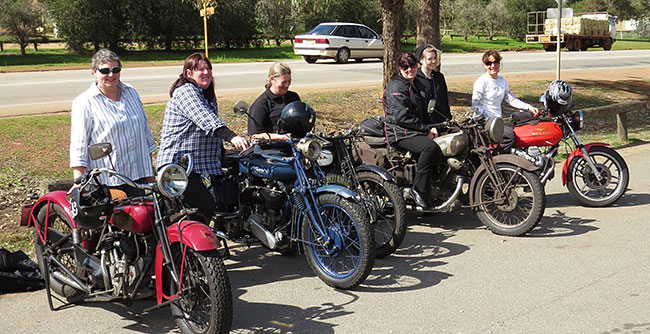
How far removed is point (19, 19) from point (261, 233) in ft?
111

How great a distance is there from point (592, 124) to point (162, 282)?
42.9 feet

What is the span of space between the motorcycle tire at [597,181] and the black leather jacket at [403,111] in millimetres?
1954

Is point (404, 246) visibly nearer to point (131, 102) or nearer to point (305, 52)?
point (131, 102)

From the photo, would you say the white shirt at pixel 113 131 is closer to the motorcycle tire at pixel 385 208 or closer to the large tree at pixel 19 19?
the motorcycle tire at pixel 385 208

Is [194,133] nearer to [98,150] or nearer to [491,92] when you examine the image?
[98,150]

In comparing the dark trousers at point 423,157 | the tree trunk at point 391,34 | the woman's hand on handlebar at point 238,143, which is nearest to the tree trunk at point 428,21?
the tree trunk at point 391,34

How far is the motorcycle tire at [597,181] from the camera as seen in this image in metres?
8.45

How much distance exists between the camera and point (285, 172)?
6262 mm

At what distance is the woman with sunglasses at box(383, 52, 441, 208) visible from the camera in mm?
7633

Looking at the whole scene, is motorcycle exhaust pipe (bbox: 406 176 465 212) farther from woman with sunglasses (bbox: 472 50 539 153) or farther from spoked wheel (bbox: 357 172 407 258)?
woman with sunglasses (bbox: 472 50 539 153)

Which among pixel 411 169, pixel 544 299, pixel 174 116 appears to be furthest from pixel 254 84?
pixel 544 299

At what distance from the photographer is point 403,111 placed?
7719 millimetres

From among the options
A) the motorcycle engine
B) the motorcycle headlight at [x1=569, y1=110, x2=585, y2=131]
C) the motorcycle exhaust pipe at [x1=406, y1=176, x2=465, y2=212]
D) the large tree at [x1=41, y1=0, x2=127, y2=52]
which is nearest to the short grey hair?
the motorcycle exhaust pipe at [x1=406, y1=176, x2=465, y2=212]

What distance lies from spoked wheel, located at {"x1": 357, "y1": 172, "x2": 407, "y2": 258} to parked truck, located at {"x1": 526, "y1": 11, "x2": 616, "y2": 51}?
37.1 meters
